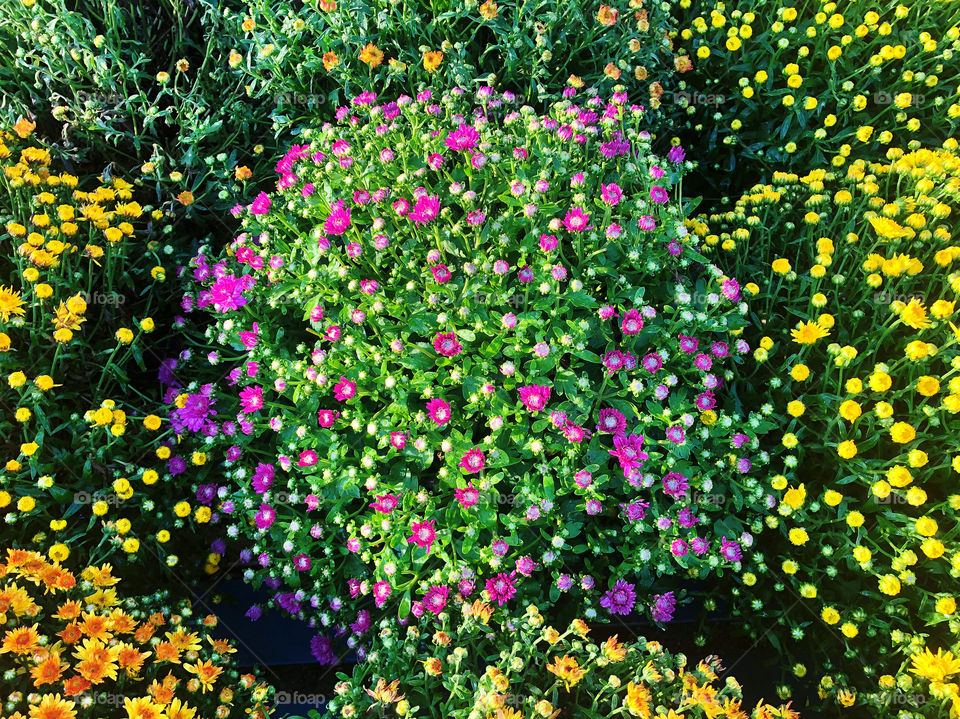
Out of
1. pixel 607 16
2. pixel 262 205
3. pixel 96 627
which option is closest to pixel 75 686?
pixel 96 627

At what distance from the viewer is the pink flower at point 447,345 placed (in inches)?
98.6

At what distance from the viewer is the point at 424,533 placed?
96.6 inches

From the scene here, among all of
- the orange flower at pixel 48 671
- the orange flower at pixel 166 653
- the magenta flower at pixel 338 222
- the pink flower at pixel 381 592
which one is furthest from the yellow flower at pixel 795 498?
the orange flower at pixel 48 671

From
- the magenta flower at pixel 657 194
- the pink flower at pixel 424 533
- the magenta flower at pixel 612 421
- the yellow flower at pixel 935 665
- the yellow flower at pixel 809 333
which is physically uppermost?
the magenta flower at pixel 657 194

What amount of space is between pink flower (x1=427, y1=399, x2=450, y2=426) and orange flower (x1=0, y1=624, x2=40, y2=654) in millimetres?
1391

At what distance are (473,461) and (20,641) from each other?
1.47 m

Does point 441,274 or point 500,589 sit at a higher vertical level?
point 441,274

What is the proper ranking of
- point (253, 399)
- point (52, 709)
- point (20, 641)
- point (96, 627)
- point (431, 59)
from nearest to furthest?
point (52, 709) < point (20, 641) < point (96, 627) < point (253, 399) < point (431, 59)

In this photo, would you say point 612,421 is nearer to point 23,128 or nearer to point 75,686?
point 75,686

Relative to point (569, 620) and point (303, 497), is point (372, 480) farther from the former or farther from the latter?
point (569, 620)

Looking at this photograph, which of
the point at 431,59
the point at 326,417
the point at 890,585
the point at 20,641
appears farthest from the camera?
the point at 431,59

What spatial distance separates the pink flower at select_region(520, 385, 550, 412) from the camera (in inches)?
95.3

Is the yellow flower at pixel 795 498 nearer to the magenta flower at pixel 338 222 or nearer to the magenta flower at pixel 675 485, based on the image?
the magenta flower at pixel 675 485

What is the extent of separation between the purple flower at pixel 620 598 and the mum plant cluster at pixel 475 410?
0.04 ft
